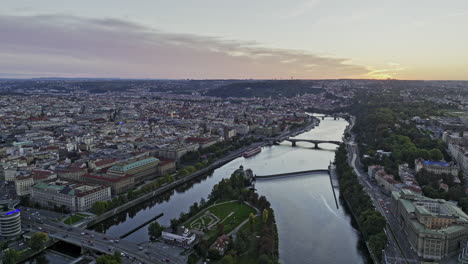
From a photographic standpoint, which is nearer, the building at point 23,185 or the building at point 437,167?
the building at point 23,185

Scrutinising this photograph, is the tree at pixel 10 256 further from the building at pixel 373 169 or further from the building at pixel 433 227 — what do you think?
the building at pixel 373 169

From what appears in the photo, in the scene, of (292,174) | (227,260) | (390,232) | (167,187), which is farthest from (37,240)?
(292,174)

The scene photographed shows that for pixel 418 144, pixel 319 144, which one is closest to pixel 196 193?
pixel 418 144

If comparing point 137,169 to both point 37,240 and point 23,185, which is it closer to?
point 23,185

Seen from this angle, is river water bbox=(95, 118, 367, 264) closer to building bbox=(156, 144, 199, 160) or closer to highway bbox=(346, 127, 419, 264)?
highway bbox=(346, 127, 419, 264)

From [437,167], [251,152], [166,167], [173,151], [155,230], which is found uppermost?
[437,167]

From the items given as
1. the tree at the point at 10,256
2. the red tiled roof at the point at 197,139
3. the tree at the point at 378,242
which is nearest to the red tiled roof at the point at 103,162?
the red tiled roof at the point at 197,139

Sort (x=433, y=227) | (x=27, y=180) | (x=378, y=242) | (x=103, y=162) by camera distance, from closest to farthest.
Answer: (x=378, y=242) → (x=433, y=227) → (x=27, y=180) → (x=103, y=162)
